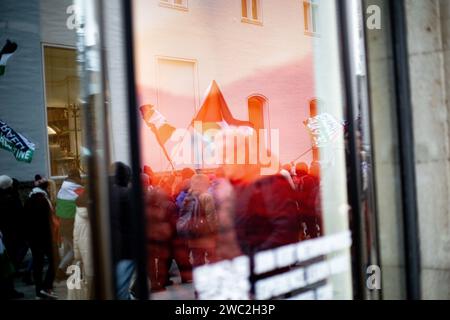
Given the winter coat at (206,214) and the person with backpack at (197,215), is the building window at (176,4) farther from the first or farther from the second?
the winter coat at (206,214)

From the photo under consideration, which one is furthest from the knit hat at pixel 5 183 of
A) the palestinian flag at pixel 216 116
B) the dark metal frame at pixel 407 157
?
the dark metal frame at pixel 407 157

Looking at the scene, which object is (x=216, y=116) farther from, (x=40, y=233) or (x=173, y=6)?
(x=173, y=6)

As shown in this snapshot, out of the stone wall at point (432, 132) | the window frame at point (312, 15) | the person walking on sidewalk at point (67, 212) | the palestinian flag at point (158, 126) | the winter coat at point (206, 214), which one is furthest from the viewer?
the person walking on sidewalk at point (67, 212)

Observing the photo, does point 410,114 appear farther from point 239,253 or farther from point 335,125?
point 239,253

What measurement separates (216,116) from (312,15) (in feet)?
8.29

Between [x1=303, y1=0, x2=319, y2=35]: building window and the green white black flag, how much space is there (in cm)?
528

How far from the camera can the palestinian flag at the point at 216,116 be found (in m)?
6.46

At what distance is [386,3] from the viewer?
3.60 meters

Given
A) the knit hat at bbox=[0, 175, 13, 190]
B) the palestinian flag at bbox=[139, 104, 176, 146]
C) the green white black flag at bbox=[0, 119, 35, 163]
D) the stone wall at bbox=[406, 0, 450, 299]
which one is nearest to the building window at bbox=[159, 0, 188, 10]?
the palestinian flag at bbox=[139, 104, 176, 146]

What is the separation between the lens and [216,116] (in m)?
6.59

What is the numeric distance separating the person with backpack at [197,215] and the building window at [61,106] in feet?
9.71

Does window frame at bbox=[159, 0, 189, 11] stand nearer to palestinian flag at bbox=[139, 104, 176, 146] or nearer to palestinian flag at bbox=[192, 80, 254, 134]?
palestinian flag at bbox=[192, 80, 254, 134]
